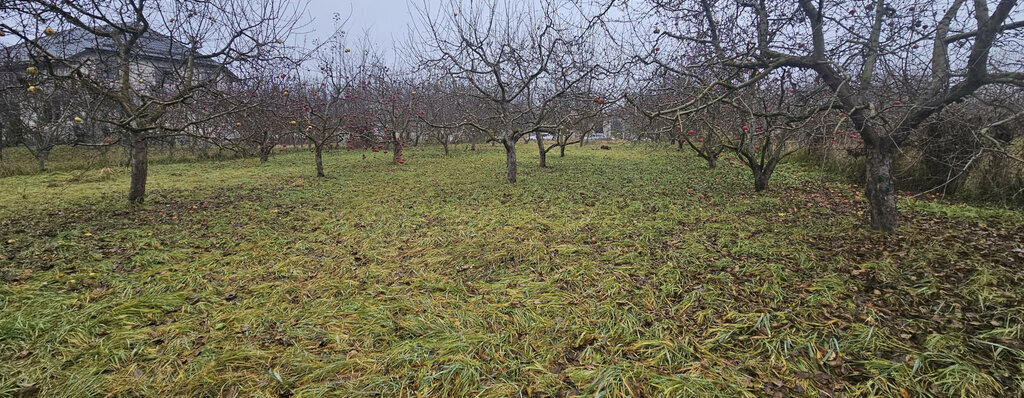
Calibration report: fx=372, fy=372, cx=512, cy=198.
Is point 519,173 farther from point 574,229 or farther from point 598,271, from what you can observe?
point 598,271

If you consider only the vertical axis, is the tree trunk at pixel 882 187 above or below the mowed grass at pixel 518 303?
above

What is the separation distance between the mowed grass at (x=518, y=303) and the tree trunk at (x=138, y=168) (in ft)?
2.37

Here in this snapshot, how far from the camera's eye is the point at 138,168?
5.78m

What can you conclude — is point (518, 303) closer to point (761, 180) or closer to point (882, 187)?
point (882, 187)

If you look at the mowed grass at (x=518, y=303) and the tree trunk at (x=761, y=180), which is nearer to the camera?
the mowed grass at (x=518, y=303)

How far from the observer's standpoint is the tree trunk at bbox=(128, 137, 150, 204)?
18.7 feet

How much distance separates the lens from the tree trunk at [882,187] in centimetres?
357

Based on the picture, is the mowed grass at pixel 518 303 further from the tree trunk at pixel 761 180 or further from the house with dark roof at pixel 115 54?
the house with dark roof at pixel 115 54

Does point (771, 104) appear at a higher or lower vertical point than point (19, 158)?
higher

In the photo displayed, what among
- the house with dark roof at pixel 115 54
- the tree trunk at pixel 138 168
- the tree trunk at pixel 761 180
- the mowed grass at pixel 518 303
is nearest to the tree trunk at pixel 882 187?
the mowed grass at pixel 518 303

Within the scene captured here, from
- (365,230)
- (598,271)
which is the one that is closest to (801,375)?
(598,271)

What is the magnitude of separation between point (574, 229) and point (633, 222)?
815mm

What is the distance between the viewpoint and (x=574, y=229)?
4.56 meters

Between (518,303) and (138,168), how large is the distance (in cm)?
668
